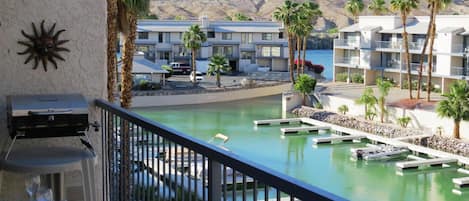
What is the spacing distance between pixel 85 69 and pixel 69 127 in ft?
1.88

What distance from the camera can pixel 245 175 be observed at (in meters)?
1.84

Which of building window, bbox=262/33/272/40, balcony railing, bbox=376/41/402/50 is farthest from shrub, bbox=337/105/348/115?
building window, bbox=262/33/272/40

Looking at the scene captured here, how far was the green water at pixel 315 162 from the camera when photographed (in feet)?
71.0

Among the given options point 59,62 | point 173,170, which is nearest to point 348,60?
point 59,62

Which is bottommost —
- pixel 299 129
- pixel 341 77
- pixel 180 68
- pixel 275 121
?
pixel 299 129

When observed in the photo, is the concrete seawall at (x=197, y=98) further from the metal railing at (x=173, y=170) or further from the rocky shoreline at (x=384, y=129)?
the metal railing at (x=173, y=170)

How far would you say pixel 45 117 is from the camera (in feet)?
11.0

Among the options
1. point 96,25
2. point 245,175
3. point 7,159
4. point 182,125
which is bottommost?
point 182,125

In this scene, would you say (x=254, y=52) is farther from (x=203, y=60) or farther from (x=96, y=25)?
(x=96, y=25)

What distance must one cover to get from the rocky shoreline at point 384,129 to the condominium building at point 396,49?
27.2 ft

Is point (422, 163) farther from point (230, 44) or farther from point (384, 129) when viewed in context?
point (230, 44)

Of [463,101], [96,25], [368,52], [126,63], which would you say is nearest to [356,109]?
[463,101]

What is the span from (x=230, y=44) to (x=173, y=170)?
2109 inches

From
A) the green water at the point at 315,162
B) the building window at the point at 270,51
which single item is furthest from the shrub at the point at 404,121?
the building window at the point at 270,51
